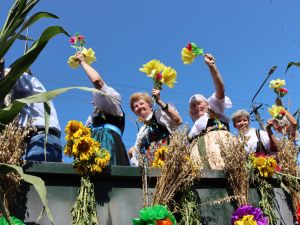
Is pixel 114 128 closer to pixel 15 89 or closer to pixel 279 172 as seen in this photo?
pixel 15 89

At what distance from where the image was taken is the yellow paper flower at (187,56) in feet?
11.0

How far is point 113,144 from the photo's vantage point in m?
2.73

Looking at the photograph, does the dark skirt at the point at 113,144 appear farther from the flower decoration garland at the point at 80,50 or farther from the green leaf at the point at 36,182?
the green leaf at the point at 36,182

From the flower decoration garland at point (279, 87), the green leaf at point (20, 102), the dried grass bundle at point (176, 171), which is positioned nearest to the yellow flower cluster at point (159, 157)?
the dried grass bundle at point (176, 171)

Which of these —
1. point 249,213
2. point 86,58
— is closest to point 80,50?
point 86,58

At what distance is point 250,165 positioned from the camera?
2.84 meters

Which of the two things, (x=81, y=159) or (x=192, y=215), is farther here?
(x=192, y=215)

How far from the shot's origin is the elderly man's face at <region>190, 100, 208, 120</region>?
3.40 m

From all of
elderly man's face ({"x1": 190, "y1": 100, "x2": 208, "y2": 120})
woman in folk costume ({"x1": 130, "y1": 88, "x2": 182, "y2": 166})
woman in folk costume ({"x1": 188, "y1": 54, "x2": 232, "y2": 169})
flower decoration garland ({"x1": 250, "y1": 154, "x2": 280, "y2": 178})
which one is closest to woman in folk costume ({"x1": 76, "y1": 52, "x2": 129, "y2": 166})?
woman in folk costume ({"x1": 130, "y1": 88, "x2": 182, "y2": 166})

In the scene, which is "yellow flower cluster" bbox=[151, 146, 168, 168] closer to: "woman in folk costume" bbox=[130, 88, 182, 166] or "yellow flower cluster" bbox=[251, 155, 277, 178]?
"woman in folk costume" bbox=[130, 88, 182, 166]

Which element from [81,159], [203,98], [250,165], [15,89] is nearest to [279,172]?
[250,165]

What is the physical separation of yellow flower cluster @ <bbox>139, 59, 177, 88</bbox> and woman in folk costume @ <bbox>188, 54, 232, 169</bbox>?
286 millimetres

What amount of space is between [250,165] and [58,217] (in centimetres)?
133

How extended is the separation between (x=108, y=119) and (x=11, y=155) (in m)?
0.98
